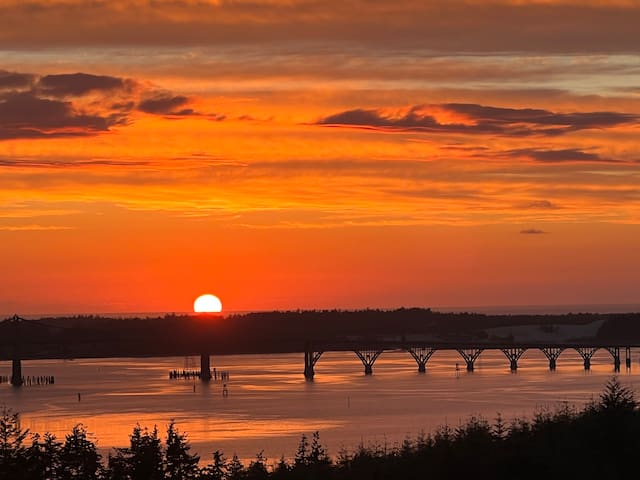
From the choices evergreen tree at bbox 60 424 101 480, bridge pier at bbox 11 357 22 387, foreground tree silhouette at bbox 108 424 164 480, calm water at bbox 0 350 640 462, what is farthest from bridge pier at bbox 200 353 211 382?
foreground tree silhouette at bbox 108 424 164 480

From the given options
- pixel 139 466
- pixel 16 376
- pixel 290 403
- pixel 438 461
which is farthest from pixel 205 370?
pixel 139 466

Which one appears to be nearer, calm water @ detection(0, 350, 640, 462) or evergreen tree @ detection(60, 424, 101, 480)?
evergreen tree @ detection(60, 424, 101, 480)

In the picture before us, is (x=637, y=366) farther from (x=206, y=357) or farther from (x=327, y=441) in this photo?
(x=327, y=441)

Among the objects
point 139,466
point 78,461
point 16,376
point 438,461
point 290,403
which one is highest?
point 16,376

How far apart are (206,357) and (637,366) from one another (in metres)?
62.2

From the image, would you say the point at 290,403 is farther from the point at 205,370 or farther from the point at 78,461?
the point at 78,461

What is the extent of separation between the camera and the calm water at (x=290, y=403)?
97.7 metres

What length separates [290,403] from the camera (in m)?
128

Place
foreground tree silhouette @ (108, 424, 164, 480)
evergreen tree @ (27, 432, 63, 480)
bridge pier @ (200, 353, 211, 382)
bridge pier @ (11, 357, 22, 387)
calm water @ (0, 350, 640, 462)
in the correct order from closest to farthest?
evergreen tree @ (27, 432, 63, 480) → foreground tree silhouette @ (108, 424, 164, 480) → calm water @ (0, 350, 640, 462) → bridge pier @ (11, 357, 22, 387) → bridge pier @ (200, 353, 211, 382)

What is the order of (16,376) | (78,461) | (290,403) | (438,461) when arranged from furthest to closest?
1. (16,376)
2. (290,403)
3. (438,461)
4. (78,461)

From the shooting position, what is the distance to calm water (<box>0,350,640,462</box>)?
97688 mm

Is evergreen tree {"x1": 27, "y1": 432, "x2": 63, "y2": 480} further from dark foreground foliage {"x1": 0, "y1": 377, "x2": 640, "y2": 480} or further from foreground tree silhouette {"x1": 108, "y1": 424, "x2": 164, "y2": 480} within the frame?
foreground tree silhouette {"x1": 108, "y1": 424, "x2": 164, "y2": 480}

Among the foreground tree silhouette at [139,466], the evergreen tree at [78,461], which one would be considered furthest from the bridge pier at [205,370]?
the foreground tree silhouette at [139,466]

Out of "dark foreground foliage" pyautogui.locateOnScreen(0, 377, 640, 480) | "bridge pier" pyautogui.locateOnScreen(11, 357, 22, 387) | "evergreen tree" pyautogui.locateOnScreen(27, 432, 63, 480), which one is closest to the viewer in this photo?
"dark foreground foliage" pyautogui.locateOnScreen(0, 377, 640, 480)
